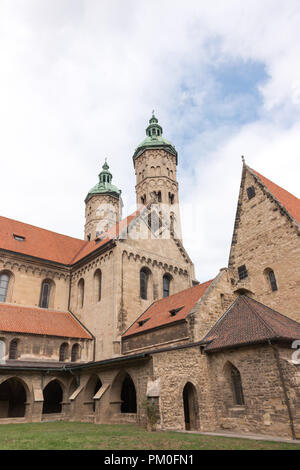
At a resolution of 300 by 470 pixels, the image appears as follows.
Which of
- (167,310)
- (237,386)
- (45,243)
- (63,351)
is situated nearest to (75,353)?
(63,351)

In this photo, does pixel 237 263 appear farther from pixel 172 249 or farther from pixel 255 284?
pixel 172 249

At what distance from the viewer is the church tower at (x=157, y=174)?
111 ft

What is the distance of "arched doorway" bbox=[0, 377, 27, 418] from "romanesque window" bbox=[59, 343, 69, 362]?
3.00 metres

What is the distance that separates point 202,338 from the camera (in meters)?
16.5

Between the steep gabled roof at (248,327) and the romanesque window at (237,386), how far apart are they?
1115 mm

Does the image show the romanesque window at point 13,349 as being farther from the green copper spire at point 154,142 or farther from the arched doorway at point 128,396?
the green copper spire at point 154,142

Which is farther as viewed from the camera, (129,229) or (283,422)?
(129,229)

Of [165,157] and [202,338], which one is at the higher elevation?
[165,157]

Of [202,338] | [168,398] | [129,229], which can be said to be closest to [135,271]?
[129,229]

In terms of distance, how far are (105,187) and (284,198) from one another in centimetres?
3308

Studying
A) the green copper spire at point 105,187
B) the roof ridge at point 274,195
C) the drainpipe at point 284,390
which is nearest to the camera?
the drainpipe at point 284,390

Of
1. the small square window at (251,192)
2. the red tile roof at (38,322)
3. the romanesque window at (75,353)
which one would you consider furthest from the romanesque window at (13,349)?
the small square window at (251,192)
